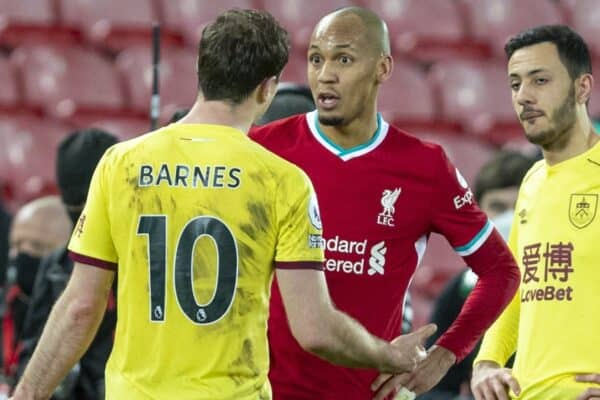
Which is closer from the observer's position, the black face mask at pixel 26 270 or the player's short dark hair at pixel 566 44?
the player's short dark hair at pixel 566 44

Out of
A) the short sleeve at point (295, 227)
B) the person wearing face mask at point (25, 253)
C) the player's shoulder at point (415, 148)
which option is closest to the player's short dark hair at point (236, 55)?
the short sleeve at point (295, 227)

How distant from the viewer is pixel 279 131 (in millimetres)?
4535

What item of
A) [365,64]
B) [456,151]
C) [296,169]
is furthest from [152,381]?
[456,151]

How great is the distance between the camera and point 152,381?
3674 millimetres

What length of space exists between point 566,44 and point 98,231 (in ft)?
5.04

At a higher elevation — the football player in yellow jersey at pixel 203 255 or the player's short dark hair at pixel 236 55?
the player's short dark hair at pixel 236 55

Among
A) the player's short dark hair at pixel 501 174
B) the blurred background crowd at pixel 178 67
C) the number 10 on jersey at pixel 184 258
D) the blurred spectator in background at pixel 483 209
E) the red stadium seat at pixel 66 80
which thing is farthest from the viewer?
the red stadium seat at pixel 66 80

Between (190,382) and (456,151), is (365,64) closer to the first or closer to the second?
(190,382)

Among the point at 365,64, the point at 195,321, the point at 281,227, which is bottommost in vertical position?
the point at 195,321

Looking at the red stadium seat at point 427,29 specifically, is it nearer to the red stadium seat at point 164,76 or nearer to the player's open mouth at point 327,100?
the red stadium seat at point 164,76

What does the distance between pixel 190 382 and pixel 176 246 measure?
33 cm

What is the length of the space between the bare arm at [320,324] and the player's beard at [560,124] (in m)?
0.92

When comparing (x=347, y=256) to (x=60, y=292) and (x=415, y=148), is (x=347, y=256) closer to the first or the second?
(x=415, y=148)

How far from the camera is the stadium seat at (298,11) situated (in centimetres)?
984
